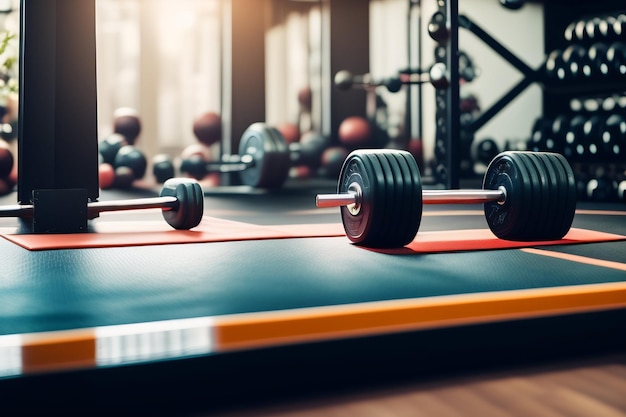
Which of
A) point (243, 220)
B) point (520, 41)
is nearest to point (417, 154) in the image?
point (520, 41)

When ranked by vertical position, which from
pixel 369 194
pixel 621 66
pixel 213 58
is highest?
pixel 213 58

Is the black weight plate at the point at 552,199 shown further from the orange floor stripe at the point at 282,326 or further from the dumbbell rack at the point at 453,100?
the dumbbell rack at the point at 453,100

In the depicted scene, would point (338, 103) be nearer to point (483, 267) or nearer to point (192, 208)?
point (192, 208)

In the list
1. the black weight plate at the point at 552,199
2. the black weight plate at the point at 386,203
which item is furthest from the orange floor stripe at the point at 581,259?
the black weight plate at the point at 386,203

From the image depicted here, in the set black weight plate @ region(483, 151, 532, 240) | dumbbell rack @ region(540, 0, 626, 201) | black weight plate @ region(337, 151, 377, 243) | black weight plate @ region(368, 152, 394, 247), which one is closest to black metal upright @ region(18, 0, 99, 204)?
black weight plate @ region(337, 151, 377, 243)

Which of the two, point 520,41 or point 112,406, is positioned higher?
point 520,41

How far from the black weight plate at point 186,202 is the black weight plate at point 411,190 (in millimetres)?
708

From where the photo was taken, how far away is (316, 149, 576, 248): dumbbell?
1586mm

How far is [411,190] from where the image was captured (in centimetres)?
158

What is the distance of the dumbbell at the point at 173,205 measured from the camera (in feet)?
6.58

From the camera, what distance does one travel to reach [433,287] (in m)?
1.24

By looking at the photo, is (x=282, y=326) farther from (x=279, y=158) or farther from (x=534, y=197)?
(x=279, y=158)

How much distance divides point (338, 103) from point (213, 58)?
1345 mm

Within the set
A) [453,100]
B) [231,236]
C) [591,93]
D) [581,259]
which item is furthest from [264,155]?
[581,259]
